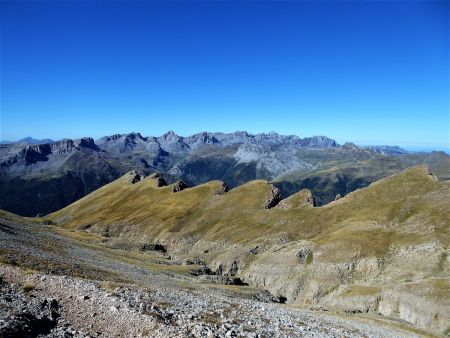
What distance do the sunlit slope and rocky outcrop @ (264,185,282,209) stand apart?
1.59m

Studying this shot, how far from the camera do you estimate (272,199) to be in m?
150

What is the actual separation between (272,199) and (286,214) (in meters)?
14.0

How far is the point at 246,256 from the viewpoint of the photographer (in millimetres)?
116312

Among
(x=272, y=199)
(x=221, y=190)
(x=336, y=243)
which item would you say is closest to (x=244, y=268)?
(x=336, y=243)

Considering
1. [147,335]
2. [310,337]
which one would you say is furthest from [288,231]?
[147,335]

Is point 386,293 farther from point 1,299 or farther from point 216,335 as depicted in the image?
point 1,299

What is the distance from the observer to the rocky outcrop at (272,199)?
148 m

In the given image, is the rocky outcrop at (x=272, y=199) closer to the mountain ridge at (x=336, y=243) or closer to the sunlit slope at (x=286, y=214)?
the mountain ridge at (x=336, y=243)

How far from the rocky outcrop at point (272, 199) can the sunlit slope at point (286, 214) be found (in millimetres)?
1592

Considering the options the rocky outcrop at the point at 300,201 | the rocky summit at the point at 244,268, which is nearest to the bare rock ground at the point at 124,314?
the rocky summit at the point at 244,268

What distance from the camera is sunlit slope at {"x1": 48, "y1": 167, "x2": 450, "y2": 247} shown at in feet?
357

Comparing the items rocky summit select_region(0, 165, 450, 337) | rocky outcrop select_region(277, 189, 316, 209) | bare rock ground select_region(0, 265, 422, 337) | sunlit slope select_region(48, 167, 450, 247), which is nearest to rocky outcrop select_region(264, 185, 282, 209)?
rocky summit select_region(0, 165, 450, 337)

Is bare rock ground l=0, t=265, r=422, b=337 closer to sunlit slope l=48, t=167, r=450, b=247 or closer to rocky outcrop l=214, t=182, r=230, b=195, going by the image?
sunlit slope l=48, t=167, r=450, b=247

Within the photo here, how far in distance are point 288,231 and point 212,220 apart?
35.9 metres
